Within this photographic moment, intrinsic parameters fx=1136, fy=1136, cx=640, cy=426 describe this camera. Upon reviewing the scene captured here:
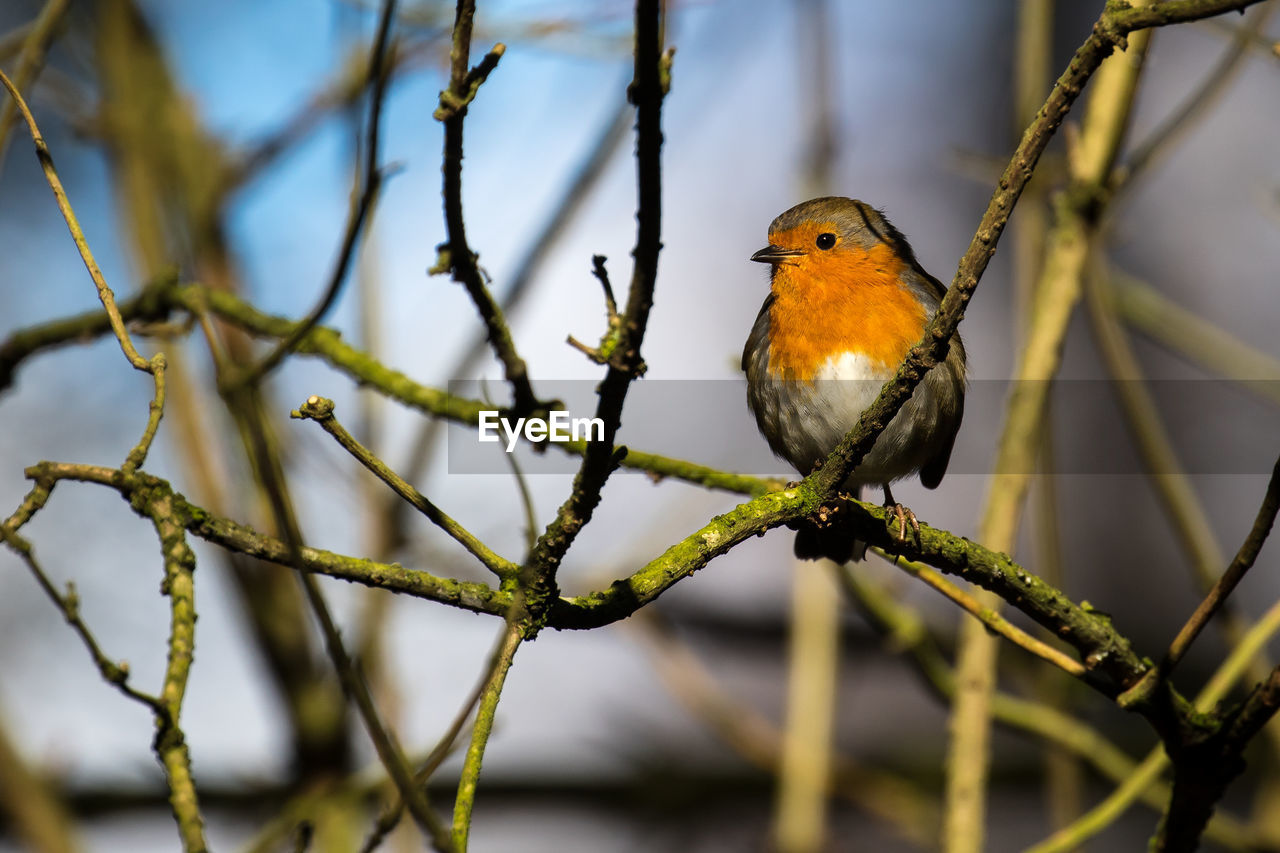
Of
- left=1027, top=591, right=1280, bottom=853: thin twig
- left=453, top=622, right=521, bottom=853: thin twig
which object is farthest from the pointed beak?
left=453, top=622, right=521, bottom=853: thin twig

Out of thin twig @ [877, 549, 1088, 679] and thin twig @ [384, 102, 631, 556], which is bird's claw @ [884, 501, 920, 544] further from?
thin twig @ [384, 102, 631, 556]

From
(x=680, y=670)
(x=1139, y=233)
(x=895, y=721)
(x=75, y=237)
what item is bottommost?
(x=75, y=237)

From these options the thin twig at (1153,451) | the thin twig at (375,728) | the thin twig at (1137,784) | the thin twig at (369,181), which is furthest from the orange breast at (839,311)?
the thin twig at (375,728)

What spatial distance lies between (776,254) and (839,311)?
31cm

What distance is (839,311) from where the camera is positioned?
118 inches

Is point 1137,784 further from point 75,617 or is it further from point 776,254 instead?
point 75,617

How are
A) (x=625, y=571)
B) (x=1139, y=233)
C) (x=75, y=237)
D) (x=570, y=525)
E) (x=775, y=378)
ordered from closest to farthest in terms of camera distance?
(x=570, y=525) < (x=75, y=237) < (x=775, y=378) < (x=625, y=571) < (x=1139, y=233)

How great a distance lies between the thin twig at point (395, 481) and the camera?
135cm

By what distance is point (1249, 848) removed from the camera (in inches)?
125

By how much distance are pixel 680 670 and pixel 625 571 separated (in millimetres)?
527

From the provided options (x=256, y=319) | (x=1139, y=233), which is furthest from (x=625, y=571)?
(x=1139, y=233)

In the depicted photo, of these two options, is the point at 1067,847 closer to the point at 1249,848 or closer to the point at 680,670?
the point at 1249,848

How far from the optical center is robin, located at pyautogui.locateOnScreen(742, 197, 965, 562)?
2.88 metres

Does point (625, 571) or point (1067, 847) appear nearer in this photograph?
point (1067, 847)
